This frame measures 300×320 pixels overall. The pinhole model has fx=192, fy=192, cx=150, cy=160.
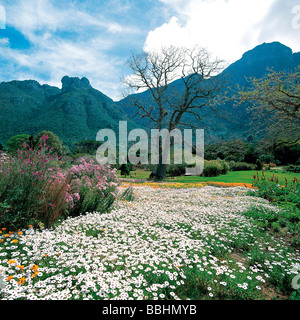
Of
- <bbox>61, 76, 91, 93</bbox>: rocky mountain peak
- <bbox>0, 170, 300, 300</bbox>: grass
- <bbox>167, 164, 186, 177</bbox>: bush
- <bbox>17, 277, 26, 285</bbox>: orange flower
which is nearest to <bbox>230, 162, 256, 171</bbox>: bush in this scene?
<bbox>167, 164, 186, 177</bbox>: bush

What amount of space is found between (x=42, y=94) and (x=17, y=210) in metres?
103

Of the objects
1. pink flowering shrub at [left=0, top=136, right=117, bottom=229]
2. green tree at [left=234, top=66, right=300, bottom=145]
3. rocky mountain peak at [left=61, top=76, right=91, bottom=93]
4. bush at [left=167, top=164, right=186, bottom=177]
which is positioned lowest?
bush at [left=167, top=164, right=186, bottom=177]

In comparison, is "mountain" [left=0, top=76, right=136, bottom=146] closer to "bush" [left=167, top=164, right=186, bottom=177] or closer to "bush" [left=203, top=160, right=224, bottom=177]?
"bush" [left=167, top=164, right=186, bottom=177]

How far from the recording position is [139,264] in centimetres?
263

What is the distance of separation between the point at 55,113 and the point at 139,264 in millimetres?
76247

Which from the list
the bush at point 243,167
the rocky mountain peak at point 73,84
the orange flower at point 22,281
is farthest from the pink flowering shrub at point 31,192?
the rocky mountain peak at point 73,84

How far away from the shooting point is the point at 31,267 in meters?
2.29

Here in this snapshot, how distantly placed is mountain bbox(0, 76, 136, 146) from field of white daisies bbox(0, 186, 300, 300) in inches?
2175

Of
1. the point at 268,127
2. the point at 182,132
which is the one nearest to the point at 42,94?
the point at 182,132

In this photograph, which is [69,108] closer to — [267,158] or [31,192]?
[267,158]

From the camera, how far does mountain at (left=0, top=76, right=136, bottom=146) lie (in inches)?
2359

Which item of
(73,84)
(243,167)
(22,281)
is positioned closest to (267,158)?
(243,167)
